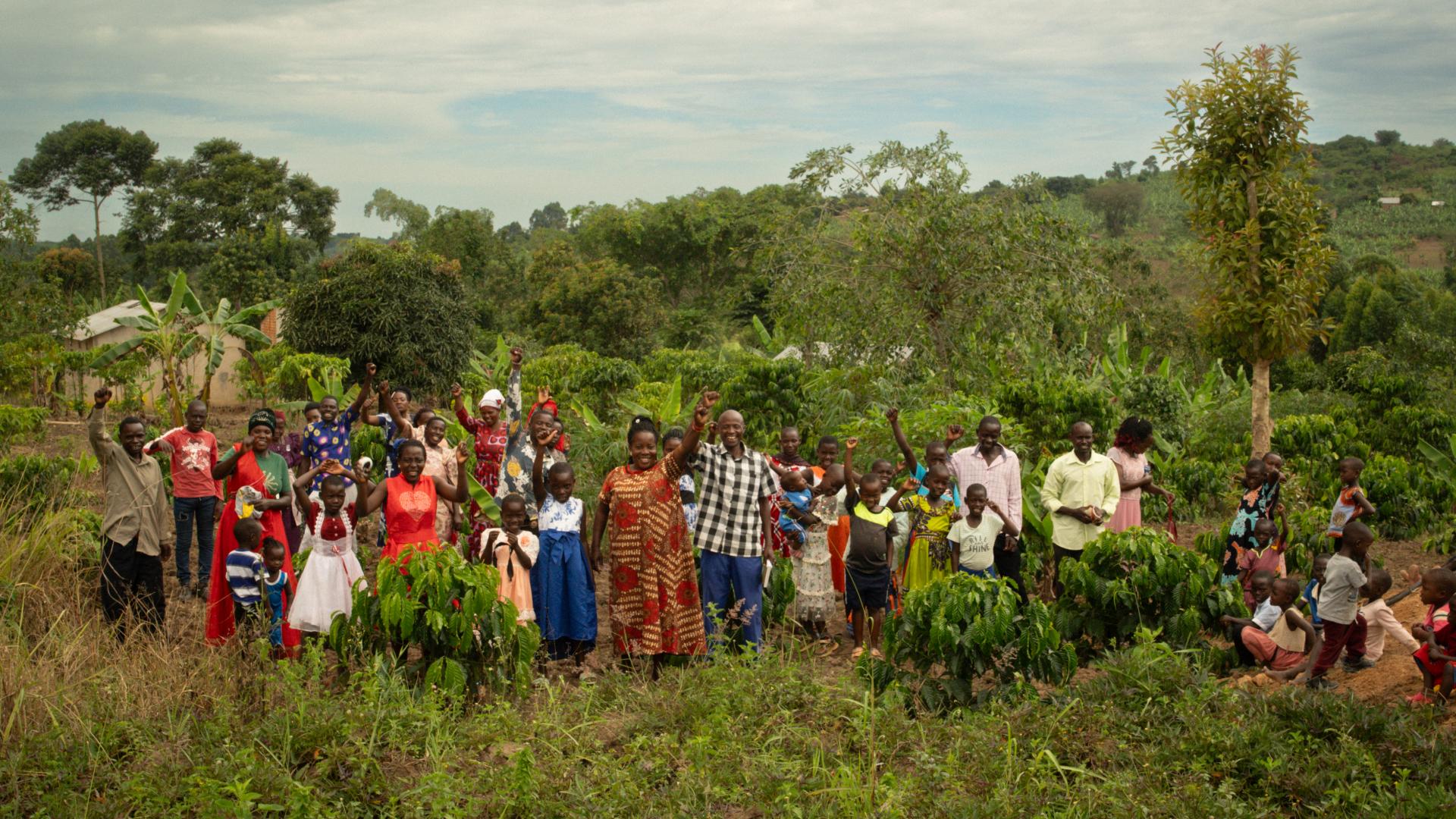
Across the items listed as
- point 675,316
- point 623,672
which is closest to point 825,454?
point 623,672

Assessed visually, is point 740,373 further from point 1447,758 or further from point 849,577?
point 1447,758

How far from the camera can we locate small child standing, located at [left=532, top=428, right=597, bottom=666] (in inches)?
234

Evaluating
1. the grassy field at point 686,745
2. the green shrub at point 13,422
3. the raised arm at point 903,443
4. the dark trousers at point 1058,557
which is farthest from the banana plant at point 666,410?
the green shrub at point 13,422

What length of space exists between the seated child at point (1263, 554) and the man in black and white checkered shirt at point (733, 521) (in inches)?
112

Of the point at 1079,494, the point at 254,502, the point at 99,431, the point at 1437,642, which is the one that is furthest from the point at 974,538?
the point at 99,431

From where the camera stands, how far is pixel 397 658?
5.17 metres

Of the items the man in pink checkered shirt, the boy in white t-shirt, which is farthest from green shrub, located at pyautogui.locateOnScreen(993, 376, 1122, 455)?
the boy in white t-shirt

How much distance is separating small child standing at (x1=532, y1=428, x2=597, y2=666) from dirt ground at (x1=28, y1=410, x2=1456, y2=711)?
0.54 feet

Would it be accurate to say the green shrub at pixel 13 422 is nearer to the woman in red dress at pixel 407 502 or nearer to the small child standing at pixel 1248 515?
the woman in red dress at pixel 407 502

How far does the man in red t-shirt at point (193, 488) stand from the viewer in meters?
7.29

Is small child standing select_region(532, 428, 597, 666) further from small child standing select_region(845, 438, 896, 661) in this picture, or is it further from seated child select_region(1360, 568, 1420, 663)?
seated child select_region(1360, 568, 1420, 663)

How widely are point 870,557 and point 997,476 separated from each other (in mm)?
961

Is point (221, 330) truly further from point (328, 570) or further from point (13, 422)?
point (328, 570)

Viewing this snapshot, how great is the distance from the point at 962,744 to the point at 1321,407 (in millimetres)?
12385
